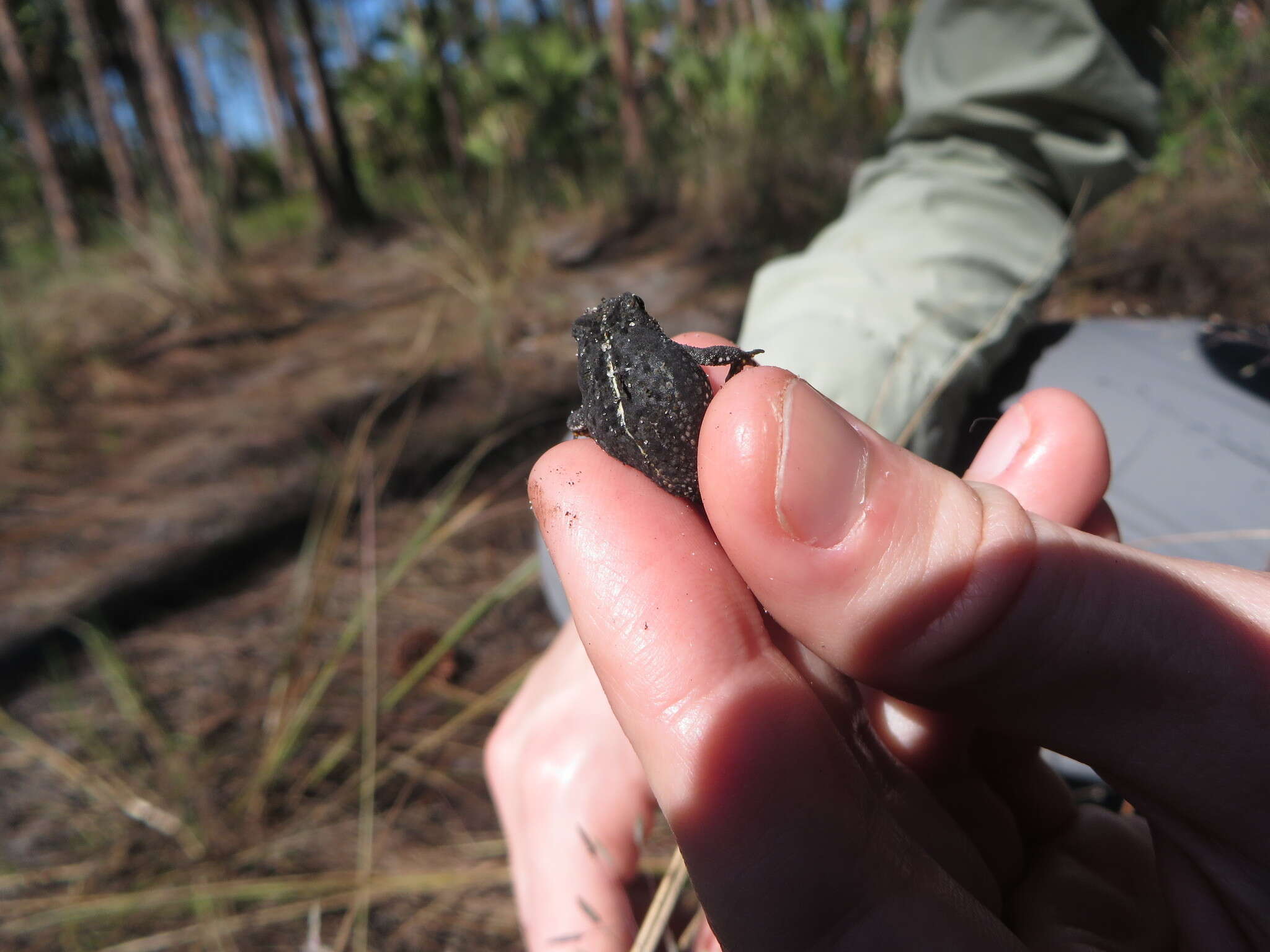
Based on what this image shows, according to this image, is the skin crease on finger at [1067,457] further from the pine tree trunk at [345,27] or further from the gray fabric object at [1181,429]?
the pine tree trunk at [345,27]

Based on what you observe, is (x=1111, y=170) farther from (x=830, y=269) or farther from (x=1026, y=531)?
(x=1026, y=531)

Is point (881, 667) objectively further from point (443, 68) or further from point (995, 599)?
point (443, 68)

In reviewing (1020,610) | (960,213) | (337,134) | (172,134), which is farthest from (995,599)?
(337,134)

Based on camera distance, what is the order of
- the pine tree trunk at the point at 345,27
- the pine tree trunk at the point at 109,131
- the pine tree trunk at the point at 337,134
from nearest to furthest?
the pine tree trunk at the point at 337,134 < the pine tree trunk at the point at 109,131 < the pine tree trunk at the point at 345,27

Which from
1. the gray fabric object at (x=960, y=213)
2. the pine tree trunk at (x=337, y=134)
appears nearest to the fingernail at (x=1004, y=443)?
the gray fabric object at (x=960, y=213)

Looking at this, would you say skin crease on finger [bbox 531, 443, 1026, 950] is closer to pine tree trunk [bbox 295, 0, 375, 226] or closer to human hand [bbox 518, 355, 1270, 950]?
human hand [bbox 518, 355, 1270, 950]

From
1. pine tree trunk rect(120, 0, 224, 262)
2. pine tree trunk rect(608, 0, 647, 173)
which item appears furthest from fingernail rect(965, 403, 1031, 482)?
pine tree trunk rect(608, 0, 647, 173)

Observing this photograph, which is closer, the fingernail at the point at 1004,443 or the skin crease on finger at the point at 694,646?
the skin crease on finger at the point at 694,646
